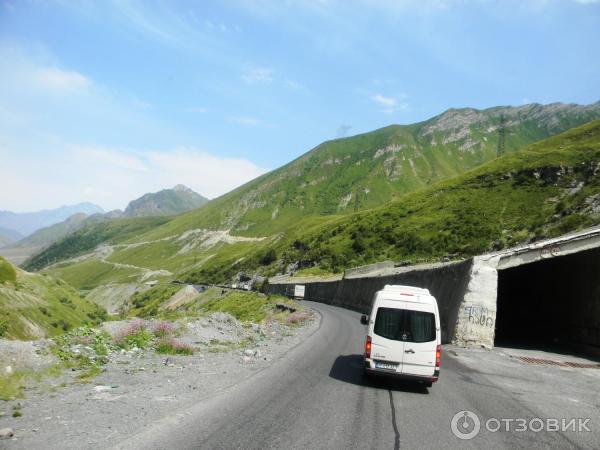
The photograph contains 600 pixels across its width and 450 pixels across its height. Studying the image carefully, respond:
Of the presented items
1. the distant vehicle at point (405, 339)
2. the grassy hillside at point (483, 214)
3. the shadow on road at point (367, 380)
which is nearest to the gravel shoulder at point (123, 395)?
the shadow on road at point (367, 380)

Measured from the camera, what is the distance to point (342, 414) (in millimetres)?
10586

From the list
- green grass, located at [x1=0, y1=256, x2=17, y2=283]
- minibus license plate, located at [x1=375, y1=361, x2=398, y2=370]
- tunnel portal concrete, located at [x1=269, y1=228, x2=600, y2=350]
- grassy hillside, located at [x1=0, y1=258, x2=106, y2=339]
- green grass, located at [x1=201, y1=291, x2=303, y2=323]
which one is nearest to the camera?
minibus license plate, located at [x1=375, y1=361, x2=398, y2=370]

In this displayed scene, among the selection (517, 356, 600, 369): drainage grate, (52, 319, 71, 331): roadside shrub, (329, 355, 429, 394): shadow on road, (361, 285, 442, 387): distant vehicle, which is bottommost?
(52, 319, 71, 331): roadside shrub

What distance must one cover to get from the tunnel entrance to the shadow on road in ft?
44.3

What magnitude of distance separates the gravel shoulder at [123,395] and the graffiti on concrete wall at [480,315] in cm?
1021

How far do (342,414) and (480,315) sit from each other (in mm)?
15221

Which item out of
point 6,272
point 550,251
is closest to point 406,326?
point 550,251

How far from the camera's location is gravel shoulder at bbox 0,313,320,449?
7.96 meters

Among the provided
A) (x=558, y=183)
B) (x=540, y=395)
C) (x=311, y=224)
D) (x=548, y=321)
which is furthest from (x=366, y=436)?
(x=311, y=224)

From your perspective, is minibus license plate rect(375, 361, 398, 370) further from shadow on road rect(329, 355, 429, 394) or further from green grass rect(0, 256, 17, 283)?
green grass rect(0, 256, 17, 283)

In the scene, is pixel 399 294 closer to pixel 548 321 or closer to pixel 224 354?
pixel 224 354

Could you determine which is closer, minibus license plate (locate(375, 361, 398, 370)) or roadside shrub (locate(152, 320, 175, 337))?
minibus license plate (locate(375, 361, 398, 370))

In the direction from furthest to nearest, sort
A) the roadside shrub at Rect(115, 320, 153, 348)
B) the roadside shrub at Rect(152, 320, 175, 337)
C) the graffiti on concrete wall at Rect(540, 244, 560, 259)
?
the graffiti on concrete wall at Rect(540, 244, 560, 259)
the roadside shrub at Rect(152, 320, 175, 337)
the roadside shrub at Rect(115, 320, 153, 348)

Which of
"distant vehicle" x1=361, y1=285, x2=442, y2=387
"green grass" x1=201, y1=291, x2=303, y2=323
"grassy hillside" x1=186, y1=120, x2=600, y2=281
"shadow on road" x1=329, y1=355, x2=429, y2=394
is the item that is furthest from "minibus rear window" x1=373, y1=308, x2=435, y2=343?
"grassy hillside" x1=186, y1=120, x2=600, y2=281
